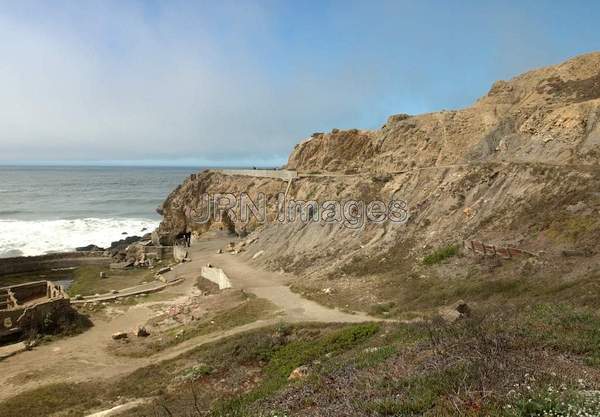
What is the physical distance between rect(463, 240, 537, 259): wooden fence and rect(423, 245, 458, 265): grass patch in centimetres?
60

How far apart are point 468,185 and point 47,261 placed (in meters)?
38.7

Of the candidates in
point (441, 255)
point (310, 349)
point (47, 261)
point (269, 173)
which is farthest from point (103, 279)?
point (310, 349)

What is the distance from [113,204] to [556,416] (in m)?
103

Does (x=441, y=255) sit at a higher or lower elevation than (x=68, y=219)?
higher

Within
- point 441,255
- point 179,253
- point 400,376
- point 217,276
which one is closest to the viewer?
point 400,376

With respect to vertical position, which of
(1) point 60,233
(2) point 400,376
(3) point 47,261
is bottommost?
(1) point 60,233

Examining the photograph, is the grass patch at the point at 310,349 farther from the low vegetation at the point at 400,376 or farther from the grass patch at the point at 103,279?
the grass patch at the point at 103,279

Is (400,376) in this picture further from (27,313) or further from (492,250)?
(27,313)

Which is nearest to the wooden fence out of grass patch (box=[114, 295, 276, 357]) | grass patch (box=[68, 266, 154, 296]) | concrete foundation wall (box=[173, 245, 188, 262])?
grass patch (box=[114, 295, 276, 357])

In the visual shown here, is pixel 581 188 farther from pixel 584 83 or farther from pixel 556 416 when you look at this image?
pixel 556 416

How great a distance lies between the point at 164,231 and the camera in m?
54.4

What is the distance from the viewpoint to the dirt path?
16.5m

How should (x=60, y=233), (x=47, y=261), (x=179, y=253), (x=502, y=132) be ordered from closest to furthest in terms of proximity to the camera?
(x=502, y=132), (x=179, y=253), (x=47, y=261), (x=60, y=233)

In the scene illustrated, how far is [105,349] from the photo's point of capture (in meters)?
19.9
